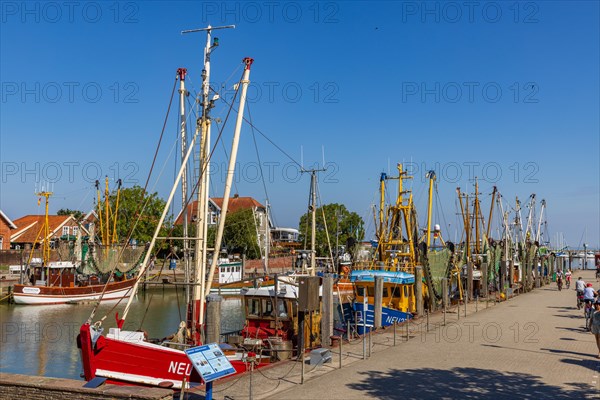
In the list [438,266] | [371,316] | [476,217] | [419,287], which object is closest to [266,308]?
[371,316]

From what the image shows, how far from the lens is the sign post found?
1068 centimetres

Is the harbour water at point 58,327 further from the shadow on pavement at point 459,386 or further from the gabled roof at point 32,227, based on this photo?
the gabled roof at point 32,227

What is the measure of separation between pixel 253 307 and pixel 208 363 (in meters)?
9.95

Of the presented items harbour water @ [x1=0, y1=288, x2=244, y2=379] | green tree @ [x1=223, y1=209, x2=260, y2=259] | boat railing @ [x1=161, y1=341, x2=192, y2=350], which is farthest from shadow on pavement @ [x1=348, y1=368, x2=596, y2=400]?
green tree @ [x1=223, y1=209, x2=260, y2=259]

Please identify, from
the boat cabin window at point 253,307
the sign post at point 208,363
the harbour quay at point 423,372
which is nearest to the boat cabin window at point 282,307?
the boat cabin window at point 253,307

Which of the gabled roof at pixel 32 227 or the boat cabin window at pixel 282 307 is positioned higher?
the gabled roof at pixel 32 227

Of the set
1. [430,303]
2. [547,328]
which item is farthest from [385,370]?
[430,303]

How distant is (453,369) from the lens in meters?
15.8

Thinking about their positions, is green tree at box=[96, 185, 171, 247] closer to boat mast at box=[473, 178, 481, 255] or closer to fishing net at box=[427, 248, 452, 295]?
boat mast at box=[473, 178, 481, 255]

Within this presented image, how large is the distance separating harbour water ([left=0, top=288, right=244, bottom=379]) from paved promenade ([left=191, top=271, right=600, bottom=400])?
5.58 metres

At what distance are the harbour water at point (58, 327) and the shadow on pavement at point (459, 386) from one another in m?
7.28

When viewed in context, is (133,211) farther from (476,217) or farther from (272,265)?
(476,217)

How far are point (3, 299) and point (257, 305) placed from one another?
36.1 meters

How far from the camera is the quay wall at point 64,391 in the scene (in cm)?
1139
